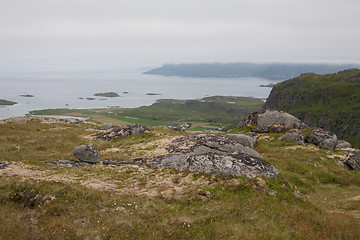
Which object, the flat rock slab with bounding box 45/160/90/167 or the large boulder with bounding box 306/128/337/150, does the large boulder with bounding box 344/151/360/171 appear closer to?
the large boulder with bounding box 306/128/337/150

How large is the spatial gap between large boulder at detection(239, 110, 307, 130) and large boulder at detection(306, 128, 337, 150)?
Result: 30.6 ft

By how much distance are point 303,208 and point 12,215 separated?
17806 mm

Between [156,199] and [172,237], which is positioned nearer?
[172,237]

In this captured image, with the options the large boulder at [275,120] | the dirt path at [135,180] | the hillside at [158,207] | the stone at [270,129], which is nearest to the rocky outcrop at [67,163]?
the hillside at [158,207]

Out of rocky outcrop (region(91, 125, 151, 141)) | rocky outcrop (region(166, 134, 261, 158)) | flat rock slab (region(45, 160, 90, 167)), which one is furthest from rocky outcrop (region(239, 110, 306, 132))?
flat rock slab (region(45, 160, 90, 167))

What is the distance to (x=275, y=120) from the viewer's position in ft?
189

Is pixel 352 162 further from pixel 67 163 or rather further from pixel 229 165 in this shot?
pixel 67 163

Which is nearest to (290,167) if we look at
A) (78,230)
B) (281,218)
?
(281,218)

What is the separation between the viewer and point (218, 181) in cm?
1708

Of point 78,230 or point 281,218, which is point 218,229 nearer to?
point 281,218

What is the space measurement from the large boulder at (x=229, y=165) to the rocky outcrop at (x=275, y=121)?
39.2 m

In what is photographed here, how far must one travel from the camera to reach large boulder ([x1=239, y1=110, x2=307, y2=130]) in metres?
56.4

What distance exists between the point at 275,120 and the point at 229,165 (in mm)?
45036

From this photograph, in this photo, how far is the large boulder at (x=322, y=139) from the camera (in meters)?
42.9
